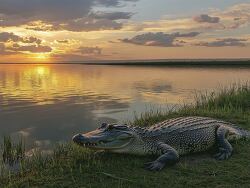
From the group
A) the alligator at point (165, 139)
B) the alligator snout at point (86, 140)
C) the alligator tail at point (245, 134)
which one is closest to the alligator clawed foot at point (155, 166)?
the alligator at point (165, 139)

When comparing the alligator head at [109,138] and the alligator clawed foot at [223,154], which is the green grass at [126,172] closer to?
the alligator clawed foot at [223,154]

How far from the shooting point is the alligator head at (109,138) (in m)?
6.00

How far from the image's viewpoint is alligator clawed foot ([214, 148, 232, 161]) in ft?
21.4

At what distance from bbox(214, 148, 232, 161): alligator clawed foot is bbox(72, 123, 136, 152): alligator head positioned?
4.94 feet

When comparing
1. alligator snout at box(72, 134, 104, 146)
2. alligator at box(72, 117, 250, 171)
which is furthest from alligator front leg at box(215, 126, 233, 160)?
alligator snout at box(72, 134, 104, 146)

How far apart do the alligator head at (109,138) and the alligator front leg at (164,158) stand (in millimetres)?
545

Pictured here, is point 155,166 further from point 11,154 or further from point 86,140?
point 11,154

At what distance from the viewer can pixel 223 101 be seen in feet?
44.0

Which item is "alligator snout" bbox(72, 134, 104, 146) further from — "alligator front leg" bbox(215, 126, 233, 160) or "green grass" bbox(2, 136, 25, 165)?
"green grass" bbox(2, 136, 25, 165)

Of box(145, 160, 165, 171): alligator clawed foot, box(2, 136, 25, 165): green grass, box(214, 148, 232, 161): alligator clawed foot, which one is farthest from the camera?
box(2, 136, 25, 165): green grass

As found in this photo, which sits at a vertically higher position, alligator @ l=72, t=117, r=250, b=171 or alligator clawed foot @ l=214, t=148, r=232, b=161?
alligator @ l=72, t=117, r=250, b=171

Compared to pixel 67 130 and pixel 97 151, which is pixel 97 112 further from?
pixel 97 151

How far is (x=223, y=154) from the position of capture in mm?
6617

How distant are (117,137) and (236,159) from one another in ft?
6.79
